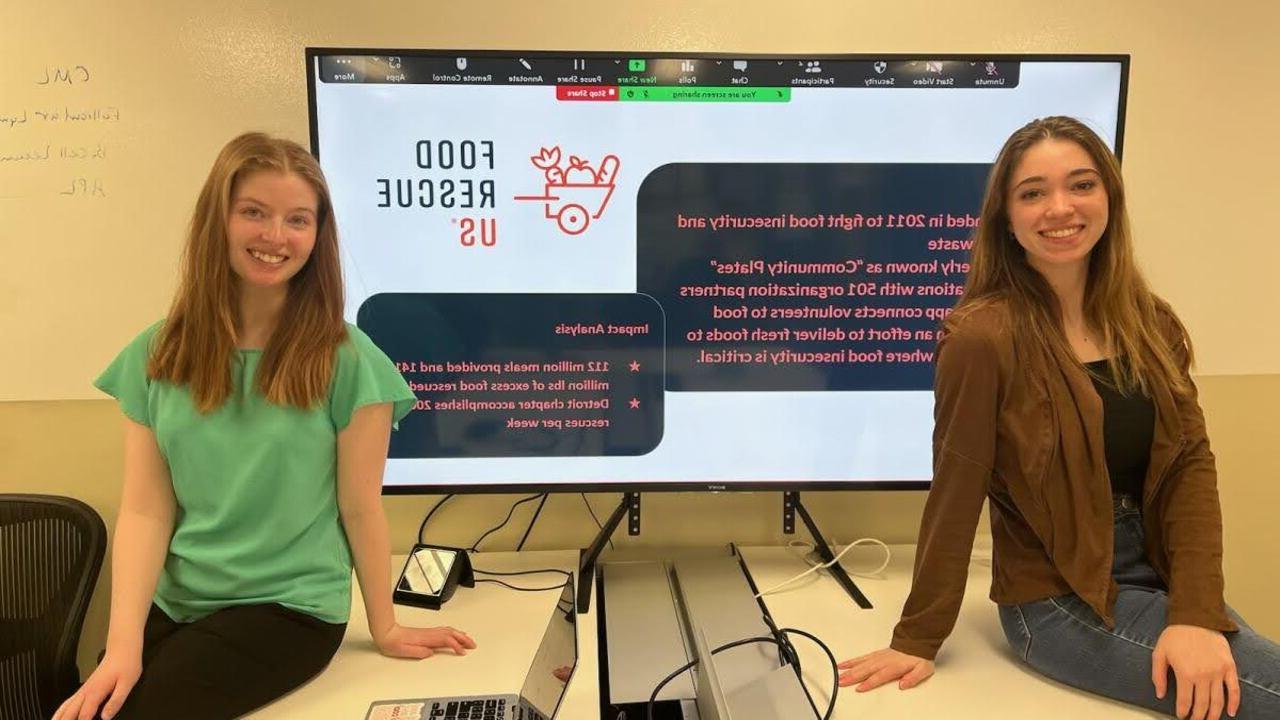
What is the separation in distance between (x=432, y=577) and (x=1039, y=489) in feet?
4.10

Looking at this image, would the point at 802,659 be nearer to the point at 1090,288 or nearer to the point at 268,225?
the point at 1090,288

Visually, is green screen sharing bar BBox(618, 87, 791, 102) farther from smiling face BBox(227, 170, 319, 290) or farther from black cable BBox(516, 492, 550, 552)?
black cable BBox(516, 492, 550, 552)

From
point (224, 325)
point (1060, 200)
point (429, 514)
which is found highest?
point (1060, 200)

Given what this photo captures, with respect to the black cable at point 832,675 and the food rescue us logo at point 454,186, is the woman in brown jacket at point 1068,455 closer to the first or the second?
the black cable at point 832,675

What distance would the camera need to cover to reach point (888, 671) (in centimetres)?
132

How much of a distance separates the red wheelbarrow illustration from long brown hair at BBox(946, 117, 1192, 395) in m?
0.77

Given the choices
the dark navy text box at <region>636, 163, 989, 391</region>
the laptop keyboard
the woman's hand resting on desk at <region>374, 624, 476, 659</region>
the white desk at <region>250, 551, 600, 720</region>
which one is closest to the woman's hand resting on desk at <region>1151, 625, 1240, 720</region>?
the dark navy text box at <region>636, 163, 989, 391</region>

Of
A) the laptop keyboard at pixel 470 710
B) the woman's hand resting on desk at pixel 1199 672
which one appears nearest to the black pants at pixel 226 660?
the laptop keyboard at pixel 470 710

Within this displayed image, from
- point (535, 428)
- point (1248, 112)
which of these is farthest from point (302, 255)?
point (1248, 112)

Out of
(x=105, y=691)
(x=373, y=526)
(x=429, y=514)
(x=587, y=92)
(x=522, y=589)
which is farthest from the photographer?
(x=429, y=514)

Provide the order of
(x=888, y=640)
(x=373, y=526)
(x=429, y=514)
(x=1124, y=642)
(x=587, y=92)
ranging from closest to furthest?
(x=1124, y=642), (x=373, y=526), (x=888, y=640), (x=587, y=92), (x=429, y=514)

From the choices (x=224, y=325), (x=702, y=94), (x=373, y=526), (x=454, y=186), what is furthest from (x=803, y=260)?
(x=224, y=325)

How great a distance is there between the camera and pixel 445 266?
1626 millimetres

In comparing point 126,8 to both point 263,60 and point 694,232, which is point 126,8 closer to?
point 263,60
